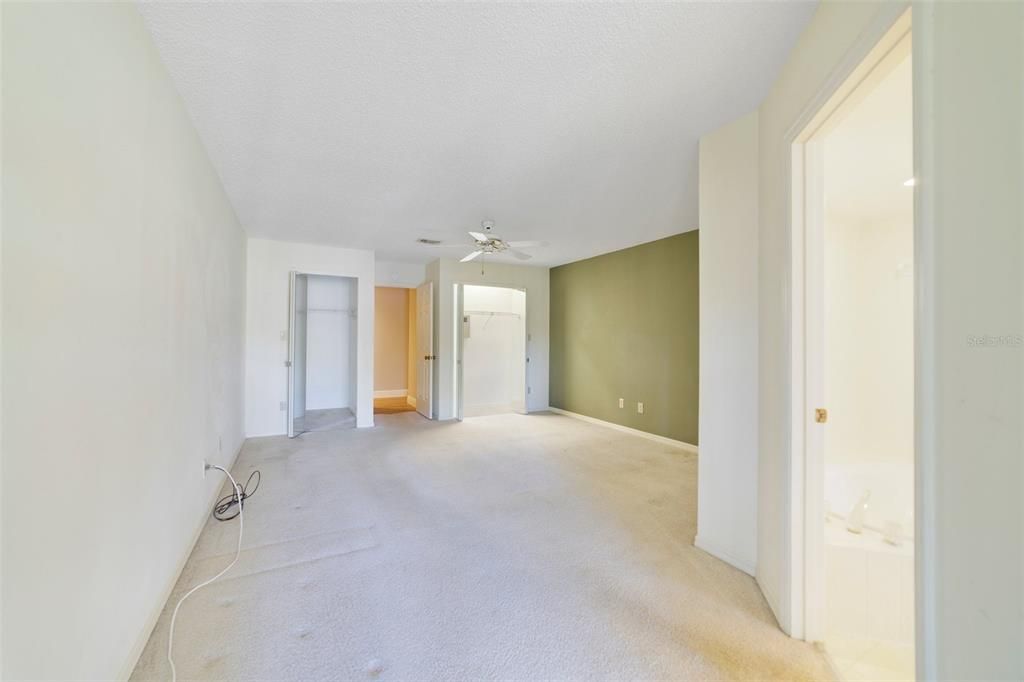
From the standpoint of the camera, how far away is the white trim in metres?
2.02

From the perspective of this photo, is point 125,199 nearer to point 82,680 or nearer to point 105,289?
point 105,289

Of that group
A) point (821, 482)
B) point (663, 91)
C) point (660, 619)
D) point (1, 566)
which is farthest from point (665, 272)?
point (1, 566)

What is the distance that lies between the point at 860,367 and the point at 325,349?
21.8ft

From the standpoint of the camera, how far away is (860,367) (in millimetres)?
3492

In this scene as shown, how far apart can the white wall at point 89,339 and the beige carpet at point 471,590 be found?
369 millimetres

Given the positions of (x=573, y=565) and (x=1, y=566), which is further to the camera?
(x=573, y=565)

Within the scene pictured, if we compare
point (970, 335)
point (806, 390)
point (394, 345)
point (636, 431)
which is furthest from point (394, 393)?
point (970, 335)

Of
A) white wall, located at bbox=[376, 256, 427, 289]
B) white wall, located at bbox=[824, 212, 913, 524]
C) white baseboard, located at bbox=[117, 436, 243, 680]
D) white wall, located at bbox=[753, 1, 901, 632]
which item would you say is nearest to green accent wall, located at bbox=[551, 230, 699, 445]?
white wall, located at bbox=[824, 212, 913, 524]

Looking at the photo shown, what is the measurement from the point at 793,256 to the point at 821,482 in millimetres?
907

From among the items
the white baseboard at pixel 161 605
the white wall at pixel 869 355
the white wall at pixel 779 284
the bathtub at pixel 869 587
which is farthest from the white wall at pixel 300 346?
the white wall at pixel 869 355

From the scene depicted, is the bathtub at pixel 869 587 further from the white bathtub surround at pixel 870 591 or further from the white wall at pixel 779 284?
the white wall at pixel 779 284

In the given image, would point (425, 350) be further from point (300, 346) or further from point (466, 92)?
point (466, 92)

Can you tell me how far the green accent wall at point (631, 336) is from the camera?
4520 mm

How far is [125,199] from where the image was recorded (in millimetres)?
1363
